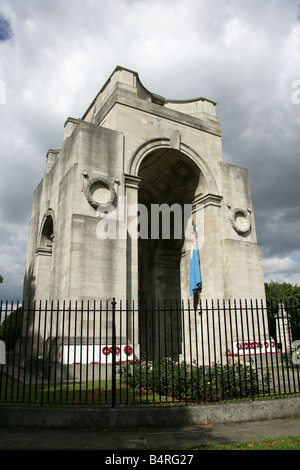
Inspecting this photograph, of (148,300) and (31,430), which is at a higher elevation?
(148,300)

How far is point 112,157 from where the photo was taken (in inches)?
651

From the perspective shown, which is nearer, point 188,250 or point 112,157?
point 112,157

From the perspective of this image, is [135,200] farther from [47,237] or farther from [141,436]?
[141,436]

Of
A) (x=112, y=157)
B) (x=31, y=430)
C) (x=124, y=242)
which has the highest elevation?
(x=112, y=157)

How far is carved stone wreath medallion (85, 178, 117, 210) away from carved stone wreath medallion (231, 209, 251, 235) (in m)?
6.83

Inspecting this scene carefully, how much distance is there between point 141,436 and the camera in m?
6.40

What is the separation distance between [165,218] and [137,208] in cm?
548

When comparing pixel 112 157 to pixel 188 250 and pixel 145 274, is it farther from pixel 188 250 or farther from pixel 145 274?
pixel 145 274

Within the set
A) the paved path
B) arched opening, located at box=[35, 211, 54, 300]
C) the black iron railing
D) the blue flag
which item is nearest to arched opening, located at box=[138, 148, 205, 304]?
the blue flag

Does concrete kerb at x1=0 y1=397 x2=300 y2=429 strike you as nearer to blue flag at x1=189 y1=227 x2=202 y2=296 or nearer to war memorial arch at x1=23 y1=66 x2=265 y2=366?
war memorial arch at x1=23 y1=66 x2=265 y2=366

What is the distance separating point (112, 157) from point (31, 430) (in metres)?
12.1
